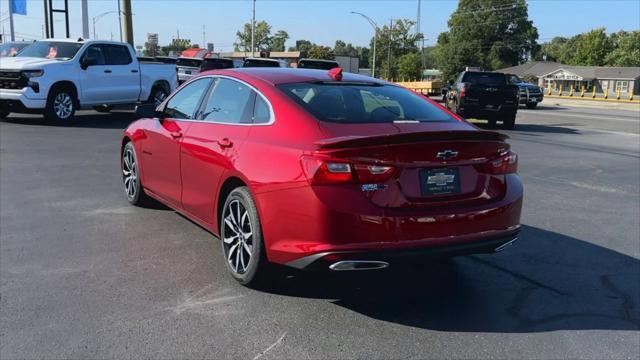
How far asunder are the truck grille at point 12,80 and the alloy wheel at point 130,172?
334 inches

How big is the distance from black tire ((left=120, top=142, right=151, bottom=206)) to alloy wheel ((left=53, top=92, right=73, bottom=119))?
893 cm

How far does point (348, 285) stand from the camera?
4602mm

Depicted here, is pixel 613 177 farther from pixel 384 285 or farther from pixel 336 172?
pixel 336 172

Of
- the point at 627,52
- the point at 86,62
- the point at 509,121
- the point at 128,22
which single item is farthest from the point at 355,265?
the point at 627,52

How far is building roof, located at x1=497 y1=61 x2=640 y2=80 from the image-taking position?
300ft

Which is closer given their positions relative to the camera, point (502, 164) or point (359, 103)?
point (502, 164)

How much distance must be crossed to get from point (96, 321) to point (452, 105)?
57.4 ft

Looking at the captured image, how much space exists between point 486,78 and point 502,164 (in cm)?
1625

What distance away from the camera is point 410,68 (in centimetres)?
8438

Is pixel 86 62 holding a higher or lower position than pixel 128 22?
lower

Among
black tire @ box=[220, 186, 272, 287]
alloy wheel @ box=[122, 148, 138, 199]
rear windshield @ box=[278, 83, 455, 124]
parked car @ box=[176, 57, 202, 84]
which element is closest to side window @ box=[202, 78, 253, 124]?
rear windshield @ box=[278, 83, 455, 124]

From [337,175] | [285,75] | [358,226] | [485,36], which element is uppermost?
[485,36]

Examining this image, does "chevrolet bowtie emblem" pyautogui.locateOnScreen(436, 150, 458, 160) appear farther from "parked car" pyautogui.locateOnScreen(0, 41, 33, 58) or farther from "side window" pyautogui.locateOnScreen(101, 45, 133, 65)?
"parked car" pyautogui.locateOnScreen(0, 41, 33, 58)

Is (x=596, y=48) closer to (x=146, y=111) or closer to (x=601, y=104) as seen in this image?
(x=601, y=104)
